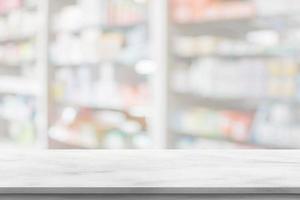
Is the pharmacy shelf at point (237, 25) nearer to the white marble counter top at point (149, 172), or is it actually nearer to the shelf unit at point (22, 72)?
the shelf unit at point (22, 72)

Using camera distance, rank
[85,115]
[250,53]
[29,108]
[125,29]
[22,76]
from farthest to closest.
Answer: [22,76] < [29,108] < [85,115] < [125,29] < [250,53]

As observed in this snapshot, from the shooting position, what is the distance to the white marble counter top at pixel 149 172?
37 cm

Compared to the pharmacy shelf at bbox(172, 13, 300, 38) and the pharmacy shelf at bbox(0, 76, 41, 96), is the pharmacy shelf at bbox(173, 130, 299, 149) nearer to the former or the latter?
the pharmacy shelf at bbox(172, 13, 300, 38)

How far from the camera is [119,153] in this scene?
1.56ft

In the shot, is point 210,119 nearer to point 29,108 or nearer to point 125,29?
point 125,29

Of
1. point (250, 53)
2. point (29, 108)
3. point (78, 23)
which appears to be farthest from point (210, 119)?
point (29, 108)

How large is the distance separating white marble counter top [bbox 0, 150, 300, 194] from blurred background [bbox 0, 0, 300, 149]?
2154 millimetres

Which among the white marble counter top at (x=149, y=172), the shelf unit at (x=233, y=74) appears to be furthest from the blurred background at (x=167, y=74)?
the white marble counter top at (x=149, y=172)

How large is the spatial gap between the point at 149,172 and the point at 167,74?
276 centimetres

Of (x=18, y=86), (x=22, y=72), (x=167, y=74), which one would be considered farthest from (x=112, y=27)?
(x=22, y=72)

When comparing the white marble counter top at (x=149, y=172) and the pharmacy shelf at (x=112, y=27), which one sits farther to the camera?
the pharmacy shelf at (x=112, y=27)

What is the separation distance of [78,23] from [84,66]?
365mm

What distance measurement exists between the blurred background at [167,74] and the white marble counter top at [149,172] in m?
2.15

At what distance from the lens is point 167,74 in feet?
10.3
